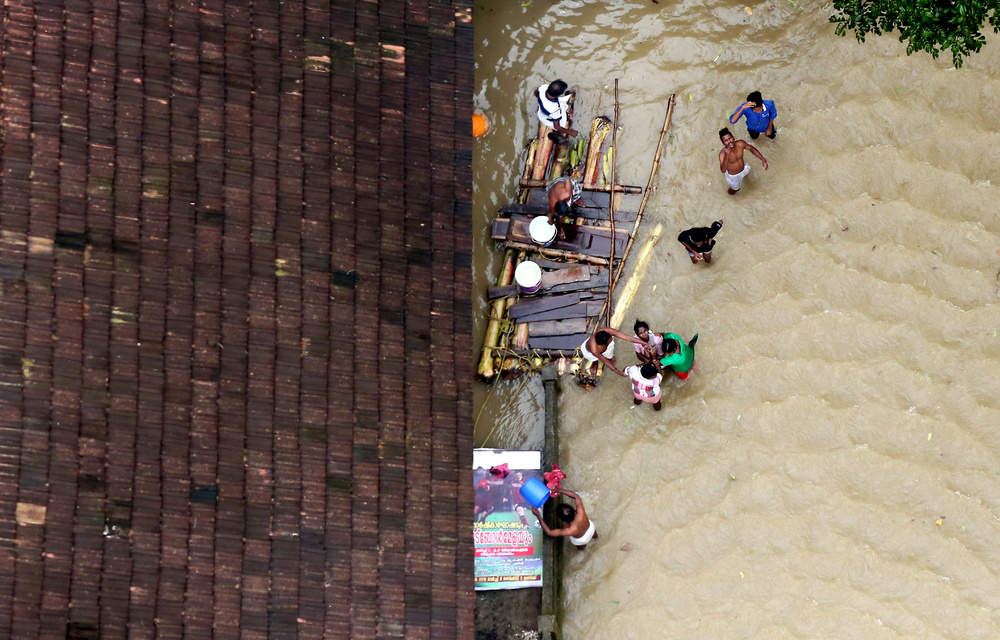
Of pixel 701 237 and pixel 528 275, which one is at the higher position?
pixel 701 237

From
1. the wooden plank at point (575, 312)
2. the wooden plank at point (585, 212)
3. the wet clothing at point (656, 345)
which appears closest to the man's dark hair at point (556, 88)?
the wooden plank at point (585, 212)

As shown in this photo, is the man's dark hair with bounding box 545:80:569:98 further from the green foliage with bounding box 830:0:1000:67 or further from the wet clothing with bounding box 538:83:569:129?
the green foliage with bounding box 830:0:1000:67

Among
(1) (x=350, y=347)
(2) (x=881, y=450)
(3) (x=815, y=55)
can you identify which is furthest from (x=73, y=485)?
(3) (x=815, y=55)

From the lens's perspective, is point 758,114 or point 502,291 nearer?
point 758,114

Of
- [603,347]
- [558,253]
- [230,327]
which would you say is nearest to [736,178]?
[558,253]

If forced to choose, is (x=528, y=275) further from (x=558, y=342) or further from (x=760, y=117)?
(x=760, y=117)

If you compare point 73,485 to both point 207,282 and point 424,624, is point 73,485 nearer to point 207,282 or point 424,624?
point 207,282
